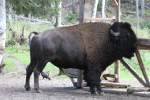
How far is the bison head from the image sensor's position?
15195 mm

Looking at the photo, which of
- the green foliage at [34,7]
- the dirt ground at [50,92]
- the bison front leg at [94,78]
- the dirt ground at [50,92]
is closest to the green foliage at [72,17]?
the green foliage at [34,7]

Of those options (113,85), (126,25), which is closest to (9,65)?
(113,85)

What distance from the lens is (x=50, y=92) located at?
Result: 1529 cm

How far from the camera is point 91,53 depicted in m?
15.2

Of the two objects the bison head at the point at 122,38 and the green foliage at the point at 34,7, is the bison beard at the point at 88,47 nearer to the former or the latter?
the bison head at the point at 122,38

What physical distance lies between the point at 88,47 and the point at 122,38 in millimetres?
900

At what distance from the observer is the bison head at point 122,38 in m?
15.2

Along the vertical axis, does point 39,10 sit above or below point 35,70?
above

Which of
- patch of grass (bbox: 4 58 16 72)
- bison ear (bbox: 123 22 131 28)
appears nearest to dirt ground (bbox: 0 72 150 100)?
bison ear (bbox: 123 22 131 28)

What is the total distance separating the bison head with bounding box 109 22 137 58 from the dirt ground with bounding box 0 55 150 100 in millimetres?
1174

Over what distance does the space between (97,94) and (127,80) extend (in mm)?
4238

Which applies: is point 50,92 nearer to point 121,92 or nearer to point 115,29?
point 121,92

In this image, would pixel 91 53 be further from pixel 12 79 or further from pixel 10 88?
pixel 12 79

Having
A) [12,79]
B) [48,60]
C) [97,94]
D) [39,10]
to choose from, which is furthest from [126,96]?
[39,10]
